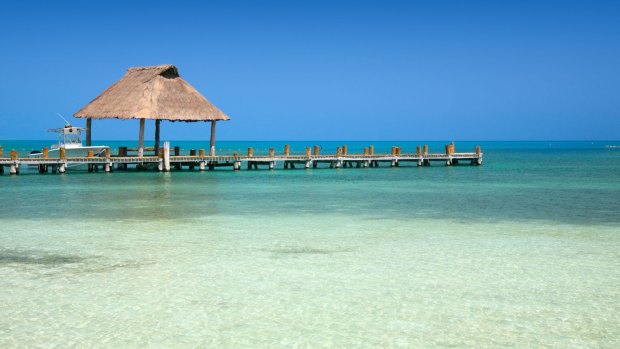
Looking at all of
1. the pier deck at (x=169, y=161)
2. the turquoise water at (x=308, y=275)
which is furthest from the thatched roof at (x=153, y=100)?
the turquoise water at (x=308, y=275)

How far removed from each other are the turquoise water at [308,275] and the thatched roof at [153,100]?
15094mm

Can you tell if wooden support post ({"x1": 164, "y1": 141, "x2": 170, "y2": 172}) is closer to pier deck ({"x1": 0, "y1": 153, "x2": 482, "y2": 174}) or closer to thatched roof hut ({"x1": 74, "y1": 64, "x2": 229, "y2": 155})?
pier deck ({"x1": 0, "y1": 153, "x2": 482, "y2": 174})

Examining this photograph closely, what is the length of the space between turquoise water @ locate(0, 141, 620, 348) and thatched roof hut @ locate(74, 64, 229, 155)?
15.1 m

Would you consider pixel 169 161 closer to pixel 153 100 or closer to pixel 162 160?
pixel 162 160

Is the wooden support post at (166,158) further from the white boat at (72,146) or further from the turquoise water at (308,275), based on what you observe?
the turquoise water at (308,275)

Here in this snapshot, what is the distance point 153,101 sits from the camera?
34906 mm

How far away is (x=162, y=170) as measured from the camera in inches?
1435

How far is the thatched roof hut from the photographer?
113ft

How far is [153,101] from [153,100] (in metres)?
0.09

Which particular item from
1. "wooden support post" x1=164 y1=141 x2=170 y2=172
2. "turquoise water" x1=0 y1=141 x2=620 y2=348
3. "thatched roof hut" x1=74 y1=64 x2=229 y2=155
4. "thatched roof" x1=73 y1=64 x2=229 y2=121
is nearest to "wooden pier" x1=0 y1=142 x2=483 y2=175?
"wooden support post" x1=164 y1=141 x2=170 y2=172

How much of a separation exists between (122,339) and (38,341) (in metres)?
0.87

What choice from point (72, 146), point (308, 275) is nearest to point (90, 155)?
point (72, 146)

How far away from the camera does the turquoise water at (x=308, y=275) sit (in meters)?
7.10

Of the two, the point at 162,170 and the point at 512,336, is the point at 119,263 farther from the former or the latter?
the point at 162,170
